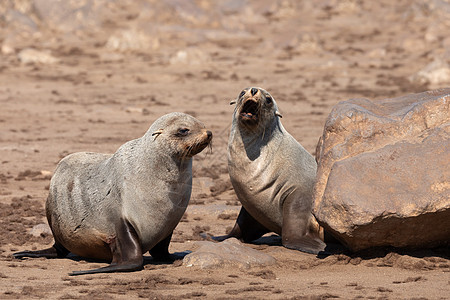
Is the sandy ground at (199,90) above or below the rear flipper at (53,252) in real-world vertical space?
above

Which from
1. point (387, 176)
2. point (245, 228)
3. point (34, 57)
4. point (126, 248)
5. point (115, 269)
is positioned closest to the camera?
point (387, 176)

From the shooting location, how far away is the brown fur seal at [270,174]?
6.92m

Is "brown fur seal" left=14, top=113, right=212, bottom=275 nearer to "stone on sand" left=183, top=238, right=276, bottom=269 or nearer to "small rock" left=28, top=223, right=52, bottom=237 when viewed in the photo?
"stone on sand" left=183, top=238, right=276, bottom=269

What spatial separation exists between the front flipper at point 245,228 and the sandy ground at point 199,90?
130 mm

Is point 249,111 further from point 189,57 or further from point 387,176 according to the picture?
point 189,57

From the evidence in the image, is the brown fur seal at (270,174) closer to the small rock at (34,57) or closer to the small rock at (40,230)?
the small rock at (40,230)

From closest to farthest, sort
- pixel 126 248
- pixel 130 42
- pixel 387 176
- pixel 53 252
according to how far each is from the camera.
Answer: pixel 387 176 < pixel 126 248 < pixel 53 252 < pixel 130 42

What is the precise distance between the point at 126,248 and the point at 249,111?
1535mm

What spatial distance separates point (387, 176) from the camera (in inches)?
224

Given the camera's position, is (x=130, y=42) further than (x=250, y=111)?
Yes

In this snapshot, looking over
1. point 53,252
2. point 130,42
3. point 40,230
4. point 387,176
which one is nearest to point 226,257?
point 387,176

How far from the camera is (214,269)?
584 centimetres

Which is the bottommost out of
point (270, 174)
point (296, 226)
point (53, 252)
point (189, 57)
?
point (53, 252)

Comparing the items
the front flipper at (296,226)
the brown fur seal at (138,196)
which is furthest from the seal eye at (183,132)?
the front flipper at (296,226)
